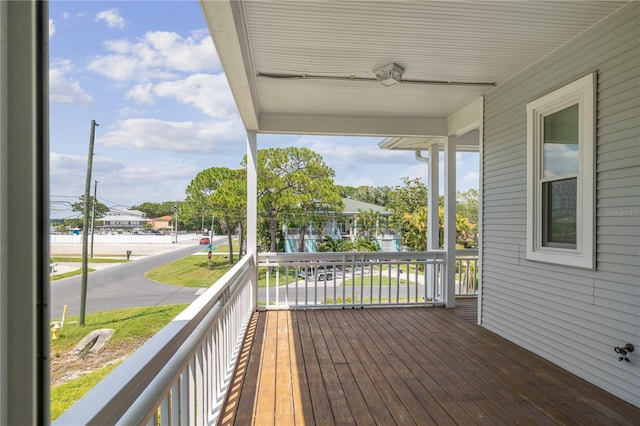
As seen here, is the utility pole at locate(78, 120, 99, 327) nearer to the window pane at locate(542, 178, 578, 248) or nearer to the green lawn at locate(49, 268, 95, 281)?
the green lawn at locate(49, 268, 95, 281)

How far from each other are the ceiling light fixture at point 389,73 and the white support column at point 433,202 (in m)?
2.59

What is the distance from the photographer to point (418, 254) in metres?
5.20

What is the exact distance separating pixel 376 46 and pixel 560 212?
2195 millimetres

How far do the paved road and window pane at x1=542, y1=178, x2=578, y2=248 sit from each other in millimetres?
3042

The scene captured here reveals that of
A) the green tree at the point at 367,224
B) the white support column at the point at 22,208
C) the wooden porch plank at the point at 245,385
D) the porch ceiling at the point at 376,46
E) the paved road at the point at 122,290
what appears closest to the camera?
the white support column at the point at 22,208

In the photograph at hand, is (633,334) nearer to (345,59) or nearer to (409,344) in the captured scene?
(409,344)

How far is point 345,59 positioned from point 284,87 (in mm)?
894

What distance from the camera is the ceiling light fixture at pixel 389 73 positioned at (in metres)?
3.31

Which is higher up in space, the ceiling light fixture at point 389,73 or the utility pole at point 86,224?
the ceiling light fixture at point 389,73

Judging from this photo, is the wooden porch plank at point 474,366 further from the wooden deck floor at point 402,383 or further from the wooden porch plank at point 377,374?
the wooden porch plank at point 377,374

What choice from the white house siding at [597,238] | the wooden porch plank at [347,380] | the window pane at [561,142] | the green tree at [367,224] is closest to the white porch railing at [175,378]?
the wooden porch plank at [347,380]

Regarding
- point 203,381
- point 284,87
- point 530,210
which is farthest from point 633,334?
point 284,87

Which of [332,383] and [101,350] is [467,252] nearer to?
[332,383]

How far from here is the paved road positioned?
78cm
